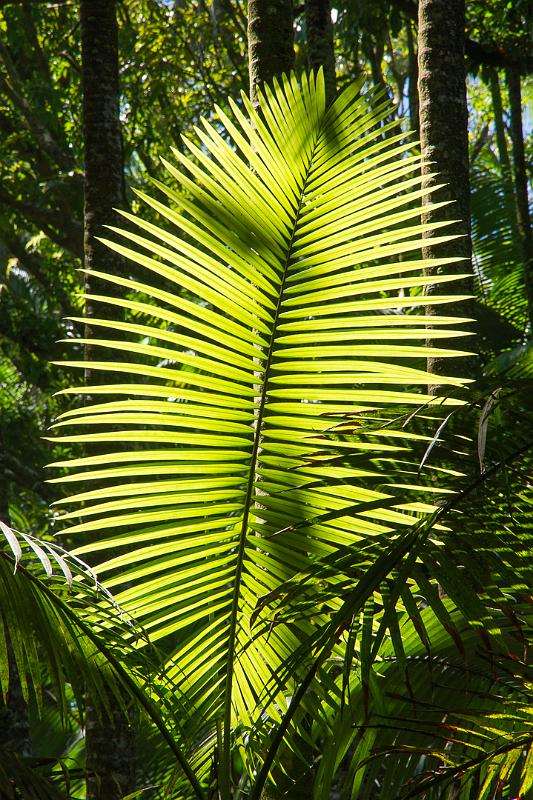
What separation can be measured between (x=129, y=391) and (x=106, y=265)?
1.67m

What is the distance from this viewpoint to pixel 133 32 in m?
7.62

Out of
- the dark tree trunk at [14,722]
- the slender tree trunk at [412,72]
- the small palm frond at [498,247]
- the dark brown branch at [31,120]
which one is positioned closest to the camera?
the dark tree trunk at [14,722]

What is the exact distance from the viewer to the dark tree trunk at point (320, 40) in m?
4.26

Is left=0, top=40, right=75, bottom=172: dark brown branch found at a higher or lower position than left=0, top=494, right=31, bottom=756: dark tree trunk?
higher

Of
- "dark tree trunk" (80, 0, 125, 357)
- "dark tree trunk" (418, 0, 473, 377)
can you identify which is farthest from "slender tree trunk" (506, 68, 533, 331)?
"dark tree trunk" (80, 0, 125, 357)

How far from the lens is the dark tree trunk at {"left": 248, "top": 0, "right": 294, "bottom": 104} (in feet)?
7.35

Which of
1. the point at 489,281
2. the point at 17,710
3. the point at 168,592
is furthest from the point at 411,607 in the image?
the point at 489,281

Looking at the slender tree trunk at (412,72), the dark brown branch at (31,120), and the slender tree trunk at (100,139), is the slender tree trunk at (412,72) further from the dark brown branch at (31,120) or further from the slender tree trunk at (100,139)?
the slender tree trunk at (100,139)

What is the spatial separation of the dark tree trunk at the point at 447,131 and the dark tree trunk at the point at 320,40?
1.71 m

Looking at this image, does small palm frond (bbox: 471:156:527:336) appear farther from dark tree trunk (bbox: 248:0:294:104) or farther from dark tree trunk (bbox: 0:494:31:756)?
dark tree trunk (bbox: 0:494:31:756)

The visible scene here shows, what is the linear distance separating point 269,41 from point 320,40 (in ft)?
7.42

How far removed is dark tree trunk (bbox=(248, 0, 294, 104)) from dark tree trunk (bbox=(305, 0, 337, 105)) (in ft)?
6.45

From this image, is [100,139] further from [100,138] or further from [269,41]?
[269,41]

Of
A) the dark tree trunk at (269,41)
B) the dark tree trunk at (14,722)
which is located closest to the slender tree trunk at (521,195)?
the dark tree trunk at (269,41)
